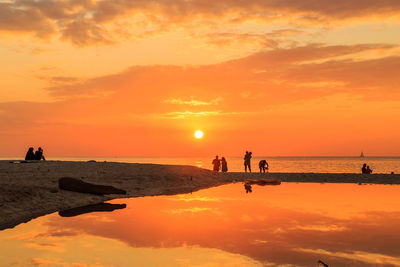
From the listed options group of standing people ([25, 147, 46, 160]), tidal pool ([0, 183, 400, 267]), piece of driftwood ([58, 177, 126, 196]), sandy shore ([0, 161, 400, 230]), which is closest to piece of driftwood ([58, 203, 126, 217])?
tidal pool ([0, 183, 400, 267])

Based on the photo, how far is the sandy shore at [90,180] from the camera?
19344 mm

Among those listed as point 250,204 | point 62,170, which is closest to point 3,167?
point 62,170

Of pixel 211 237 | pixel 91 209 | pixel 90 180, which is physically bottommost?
pixel 211 237

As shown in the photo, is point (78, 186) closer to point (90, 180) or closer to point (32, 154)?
point (90, 180)

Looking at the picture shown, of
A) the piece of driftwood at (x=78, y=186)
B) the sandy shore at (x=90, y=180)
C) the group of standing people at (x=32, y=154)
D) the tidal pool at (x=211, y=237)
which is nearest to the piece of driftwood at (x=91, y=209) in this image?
the tidal pool at (x=211, y=237)

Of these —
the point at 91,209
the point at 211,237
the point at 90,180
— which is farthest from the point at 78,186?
the point at 211,237

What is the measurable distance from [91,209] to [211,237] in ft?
28.8

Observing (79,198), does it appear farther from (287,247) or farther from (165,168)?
(165,168)

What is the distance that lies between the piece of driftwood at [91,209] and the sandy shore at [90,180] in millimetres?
675

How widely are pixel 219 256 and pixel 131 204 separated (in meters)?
12.2

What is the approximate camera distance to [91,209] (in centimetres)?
2031

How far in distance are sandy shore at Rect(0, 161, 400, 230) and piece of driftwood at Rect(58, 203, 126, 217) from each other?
675 mm

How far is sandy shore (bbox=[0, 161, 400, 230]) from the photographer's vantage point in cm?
1934

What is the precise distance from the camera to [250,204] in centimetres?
2209
